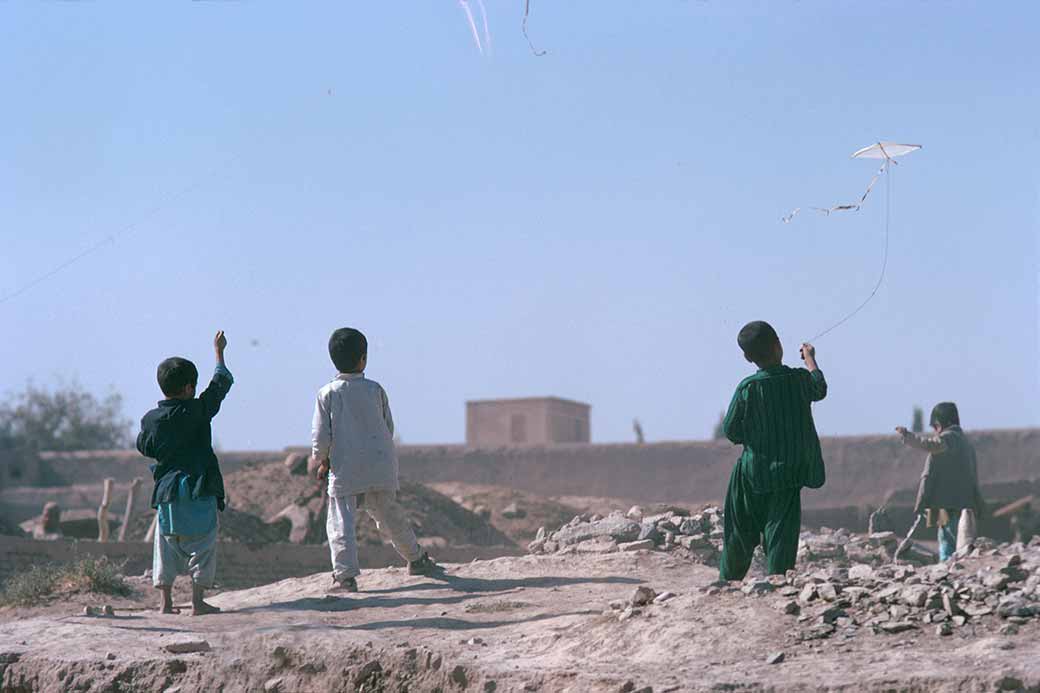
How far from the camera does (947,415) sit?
36.6ft

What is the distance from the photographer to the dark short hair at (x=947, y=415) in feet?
36.6

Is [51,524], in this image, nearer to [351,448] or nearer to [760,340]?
[351,448]

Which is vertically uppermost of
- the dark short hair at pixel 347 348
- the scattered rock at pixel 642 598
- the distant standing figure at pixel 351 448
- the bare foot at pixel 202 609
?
the dark short hair at pixel 347 348

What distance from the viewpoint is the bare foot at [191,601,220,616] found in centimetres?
750

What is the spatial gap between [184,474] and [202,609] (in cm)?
80

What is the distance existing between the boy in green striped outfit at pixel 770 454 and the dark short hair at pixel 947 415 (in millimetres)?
4482

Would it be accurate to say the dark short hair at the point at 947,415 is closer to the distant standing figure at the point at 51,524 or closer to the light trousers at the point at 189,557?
the light trousers at the point at 189,557

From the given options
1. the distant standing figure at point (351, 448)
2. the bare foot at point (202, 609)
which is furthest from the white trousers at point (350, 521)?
the bare foot at point (202, 609)

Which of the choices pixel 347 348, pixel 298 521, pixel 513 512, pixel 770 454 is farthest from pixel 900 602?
pixel 513 512

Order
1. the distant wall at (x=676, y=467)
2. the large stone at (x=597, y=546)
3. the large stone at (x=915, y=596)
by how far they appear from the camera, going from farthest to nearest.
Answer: the distant wall at (x=676, y=467)
the large stone at (x=597, y=546)
the large stone at (x=915, y=596)

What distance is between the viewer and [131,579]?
11.5m

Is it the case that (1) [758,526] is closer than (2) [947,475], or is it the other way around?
(1) [758,526]

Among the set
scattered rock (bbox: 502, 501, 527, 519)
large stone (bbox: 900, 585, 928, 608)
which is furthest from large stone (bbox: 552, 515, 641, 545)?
scattered rock (bbox: 502, 501, 527, 519)

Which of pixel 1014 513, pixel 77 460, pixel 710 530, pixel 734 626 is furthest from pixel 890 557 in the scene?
pixel 77 460
